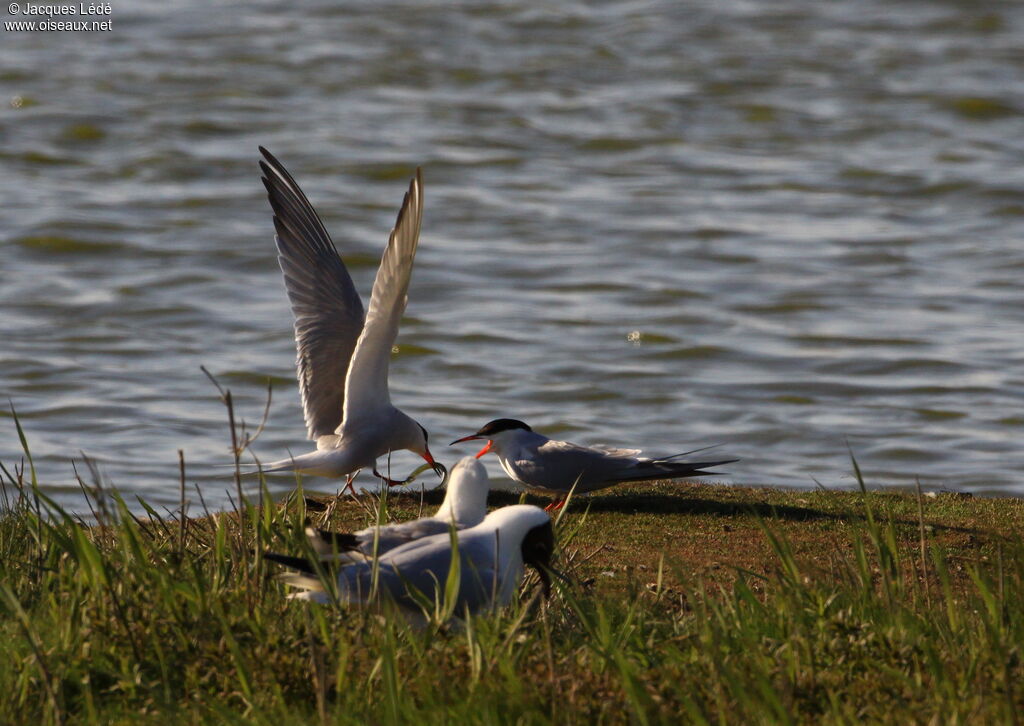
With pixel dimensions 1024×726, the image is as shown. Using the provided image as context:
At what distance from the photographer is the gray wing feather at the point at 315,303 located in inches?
299

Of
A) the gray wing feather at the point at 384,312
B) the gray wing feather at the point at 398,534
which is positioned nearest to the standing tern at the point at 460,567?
the gray wing feather at the point at 398,534

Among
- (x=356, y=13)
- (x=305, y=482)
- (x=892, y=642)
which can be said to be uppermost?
(x=356, y=13)

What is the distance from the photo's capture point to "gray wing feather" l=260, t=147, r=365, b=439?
7.61 m

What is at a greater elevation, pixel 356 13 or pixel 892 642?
pixel 356 13

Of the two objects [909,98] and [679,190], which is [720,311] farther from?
[909,98]

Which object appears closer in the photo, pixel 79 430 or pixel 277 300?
pixel 79 430

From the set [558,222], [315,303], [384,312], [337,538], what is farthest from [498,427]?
[558,222]

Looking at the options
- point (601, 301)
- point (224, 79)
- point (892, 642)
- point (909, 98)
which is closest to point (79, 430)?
point (601, 301)

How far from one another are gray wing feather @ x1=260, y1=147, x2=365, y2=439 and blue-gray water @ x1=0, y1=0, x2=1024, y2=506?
126 cm

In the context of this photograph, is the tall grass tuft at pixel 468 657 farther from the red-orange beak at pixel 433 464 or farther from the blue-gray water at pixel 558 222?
the blue-gray water at pixel 558 222

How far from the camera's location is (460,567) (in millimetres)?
4016

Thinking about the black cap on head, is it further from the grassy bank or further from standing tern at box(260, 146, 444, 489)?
the grassy bank

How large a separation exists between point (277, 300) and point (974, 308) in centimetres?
616

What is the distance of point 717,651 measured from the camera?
3438 millimetres
